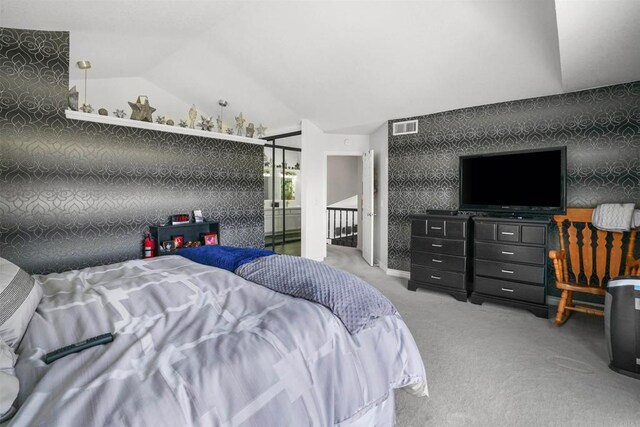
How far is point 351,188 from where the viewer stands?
8078 millimetres

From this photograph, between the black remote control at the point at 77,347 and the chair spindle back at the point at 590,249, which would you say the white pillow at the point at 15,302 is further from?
the chair spindle back at the point at 590,249

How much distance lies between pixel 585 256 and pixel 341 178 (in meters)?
5.58

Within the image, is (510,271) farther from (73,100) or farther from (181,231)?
(73,100)

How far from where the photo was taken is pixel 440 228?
370 centimetres

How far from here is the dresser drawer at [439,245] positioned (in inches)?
141

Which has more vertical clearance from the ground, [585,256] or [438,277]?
[585,256]

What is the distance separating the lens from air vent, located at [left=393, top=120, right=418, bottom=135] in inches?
177

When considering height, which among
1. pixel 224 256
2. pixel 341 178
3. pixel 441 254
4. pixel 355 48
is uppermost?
pixel 355 48

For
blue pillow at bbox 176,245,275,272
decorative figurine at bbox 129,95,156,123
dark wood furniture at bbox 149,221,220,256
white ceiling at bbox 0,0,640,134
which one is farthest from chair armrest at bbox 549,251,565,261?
decorative figurine at bbox 129,95,156,123

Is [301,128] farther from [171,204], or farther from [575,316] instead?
[575,316]

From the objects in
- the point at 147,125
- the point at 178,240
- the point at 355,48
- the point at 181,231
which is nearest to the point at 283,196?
the point at 181,231

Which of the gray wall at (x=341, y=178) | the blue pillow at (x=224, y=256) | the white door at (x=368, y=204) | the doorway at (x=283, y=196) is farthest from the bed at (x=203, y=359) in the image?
the gray wall at (x=341, y=178)

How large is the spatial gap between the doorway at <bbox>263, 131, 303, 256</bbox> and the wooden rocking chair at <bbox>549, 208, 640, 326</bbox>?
426 centimetres

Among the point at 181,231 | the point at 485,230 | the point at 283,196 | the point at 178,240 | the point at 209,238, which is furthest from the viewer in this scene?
the point at 283,196
